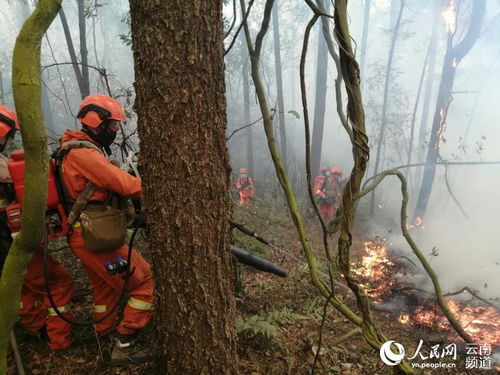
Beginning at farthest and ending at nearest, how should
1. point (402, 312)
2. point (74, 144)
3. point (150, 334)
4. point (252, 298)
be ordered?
point (402, 312) → point (252, 298) → point (150, 334) → point (74, 144)

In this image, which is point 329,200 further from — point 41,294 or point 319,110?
point 41,294

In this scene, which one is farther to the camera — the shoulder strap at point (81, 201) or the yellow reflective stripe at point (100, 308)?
Answer: the yellow reflective stripe at point (100, 308)

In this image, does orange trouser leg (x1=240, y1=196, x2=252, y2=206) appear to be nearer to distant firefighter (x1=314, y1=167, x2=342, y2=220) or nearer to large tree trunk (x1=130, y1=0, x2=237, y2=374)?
distant firefighter (x1=314, y1=167, x2=342, y2=220)

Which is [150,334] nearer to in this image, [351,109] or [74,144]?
[74,144]

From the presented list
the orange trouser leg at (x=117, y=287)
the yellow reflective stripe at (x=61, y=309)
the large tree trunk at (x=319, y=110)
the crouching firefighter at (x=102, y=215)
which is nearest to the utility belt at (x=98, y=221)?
the crouching firefighter at (x=102, y=215)

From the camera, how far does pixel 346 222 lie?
1794 millimetres

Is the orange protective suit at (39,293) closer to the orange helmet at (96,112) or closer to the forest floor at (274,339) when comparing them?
the forest floor at (274,339)

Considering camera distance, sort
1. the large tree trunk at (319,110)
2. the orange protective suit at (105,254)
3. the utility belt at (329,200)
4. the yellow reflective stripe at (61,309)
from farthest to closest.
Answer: the large tree trunk at (319,110) < the utility belt at (329,200) < the yellow reflective stripe at (61,309) < the orange protective suit at (105,254)

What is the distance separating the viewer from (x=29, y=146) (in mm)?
1134

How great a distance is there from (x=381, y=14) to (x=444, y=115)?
142ft

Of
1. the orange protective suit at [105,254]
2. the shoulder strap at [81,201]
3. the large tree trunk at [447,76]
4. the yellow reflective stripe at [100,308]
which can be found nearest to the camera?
the orange protective suit at [105,254]

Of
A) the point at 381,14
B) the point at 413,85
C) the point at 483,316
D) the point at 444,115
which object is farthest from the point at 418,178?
the point at 381,14

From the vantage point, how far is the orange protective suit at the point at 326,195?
1194 centimetres

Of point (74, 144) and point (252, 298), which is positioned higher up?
point (74, 144)
